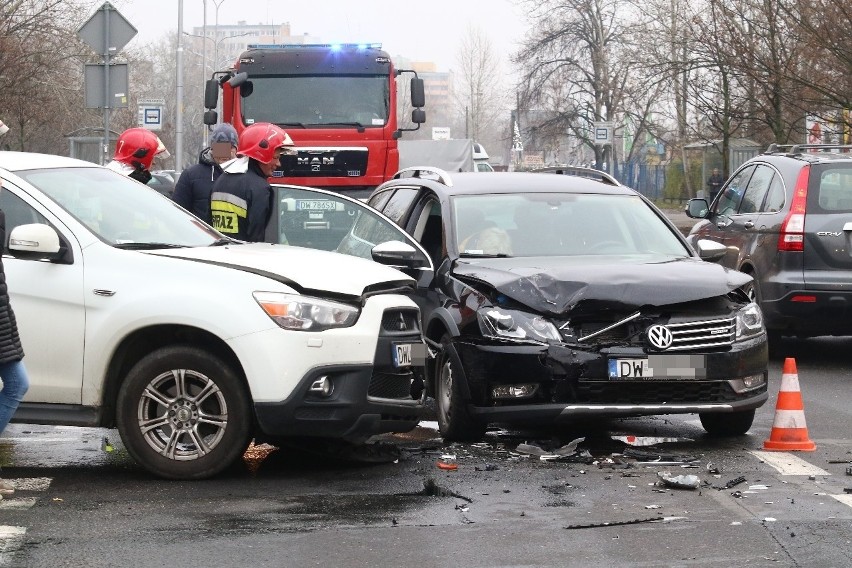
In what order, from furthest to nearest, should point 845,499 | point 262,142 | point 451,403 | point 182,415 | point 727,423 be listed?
point 262,142, point 727,423, point 451,403, point 182,415, point 845,499

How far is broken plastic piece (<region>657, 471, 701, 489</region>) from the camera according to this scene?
7043 mm

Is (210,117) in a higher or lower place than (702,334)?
higher

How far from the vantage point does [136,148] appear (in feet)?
36.3

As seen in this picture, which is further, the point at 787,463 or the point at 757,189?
the point at 757,189

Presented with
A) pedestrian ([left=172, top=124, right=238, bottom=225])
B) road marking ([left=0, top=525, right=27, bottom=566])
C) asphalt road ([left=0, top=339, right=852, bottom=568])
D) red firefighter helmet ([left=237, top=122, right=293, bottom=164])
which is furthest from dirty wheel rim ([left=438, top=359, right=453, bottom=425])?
road marking ([left=0, top=525, right=27, bottom=566])

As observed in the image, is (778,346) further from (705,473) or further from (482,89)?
(482,89)

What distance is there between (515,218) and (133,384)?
3.18 m

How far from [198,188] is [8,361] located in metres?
3.84

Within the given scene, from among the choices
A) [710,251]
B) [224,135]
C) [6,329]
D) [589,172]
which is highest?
[224,135]

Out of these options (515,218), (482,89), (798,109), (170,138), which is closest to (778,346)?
(515,218)

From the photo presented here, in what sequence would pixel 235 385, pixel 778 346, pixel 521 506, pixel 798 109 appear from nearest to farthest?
pixel 521 506 < pixel 235 385 < pixel 778 346 < pixel 798 109

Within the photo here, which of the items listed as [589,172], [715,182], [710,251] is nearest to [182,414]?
[710,251]

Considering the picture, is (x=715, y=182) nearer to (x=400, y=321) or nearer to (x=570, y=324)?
(x=570, y=324)

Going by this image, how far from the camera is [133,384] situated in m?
7.21
